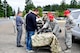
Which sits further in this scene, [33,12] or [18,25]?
[18,25]

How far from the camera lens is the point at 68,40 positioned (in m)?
10.0

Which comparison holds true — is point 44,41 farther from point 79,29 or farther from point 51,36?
point 79,29

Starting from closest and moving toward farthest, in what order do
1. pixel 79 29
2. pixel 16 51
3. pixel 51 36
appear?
1. pixel 51 36
2. pixel 16 51
3. pixel 79 29

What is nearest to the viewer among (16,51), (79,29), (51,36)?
(51,36)

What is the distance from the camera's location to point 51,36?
961 cm

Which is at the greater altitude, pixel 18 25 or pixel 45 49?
pixel 18 25

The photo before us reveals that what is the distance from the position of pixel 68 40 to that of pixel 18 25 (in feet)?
8.43

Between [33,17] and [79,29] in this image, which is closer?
[33,17]

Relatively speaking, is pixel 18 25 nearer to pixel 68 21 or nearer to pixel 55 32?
pixel 55 32

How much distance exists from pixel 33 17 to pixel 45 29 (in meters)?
0.86

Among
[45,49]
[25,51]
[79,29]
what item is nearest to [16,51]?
[25,51]

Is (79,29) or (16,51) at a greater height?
(79,29)

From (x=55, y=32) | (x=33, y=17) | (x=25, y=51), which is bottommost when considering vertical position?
(x=25, y=51)

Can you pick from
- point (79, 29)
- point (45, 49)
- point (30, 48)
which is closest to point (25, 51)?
point (30, 48)
